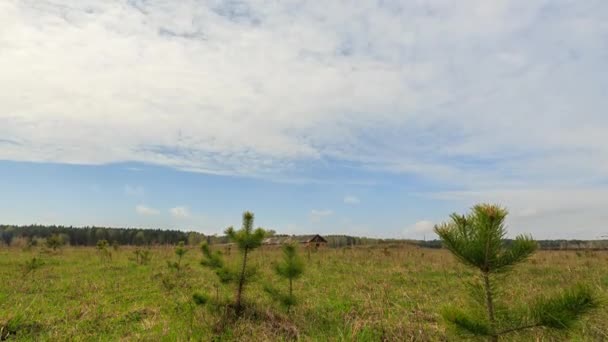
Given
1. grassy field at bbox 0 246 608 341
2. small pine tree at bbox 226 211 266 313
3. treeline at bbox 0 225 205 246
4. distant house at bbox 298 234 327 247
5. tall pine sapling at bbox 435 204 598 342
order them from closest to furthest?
tall pine sapling at bbox 435 204 598 342
grassy field at bbox 0 246 608 341
small pine tree at bbox 226 211 266 313
distant house at bbox 298 234 327 247
treeline at bbox 0 225 205 246

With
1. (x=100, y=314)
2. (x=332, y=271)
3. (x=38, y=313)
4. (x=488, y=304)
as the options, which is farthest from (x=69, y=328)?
(x=332, y=271)

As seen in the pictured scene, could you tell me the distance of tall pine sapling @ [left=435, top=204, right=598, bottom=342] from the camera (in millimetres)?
2145

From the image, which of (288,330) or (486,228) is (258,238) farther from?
(486,228)

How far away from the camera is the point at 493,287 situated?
7.89 ft

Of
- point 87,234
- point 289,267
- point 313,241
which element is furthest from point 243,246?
point 87,234

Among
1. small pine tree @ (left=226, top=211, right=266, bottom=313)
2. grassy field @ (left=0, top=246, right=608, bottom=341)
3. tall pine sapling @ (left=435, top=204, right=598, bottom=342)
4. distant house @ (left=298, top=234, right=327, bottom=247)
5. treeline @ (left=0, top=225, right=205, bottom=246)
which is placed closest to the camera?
tall pine sapling @ (left=435, top=204, right=598, bottom=342)

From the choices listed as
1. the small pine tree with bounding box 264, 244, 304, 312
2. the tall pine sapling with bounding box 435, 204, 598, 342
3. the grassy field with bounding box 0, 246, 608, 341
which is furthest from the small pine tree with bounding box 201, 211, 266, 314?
the tall pine sapling with bounding box 435, 204, 598, 342

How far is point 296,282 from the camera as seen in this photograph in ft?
35.5

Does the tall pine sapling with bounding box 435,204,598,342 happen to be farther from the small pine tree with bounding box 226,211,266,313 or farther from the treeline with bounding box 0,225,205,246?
the treeline with bounding box 0,225,205,246

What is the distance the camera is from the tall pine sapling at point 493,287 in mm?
2145

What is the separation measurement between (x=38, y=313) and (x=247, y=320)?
4.42 m

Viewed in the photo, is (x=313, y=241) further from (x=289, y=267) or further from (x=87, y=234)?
(x=87, y=234)

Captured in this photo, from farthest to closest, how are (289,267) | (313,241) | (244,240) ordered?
(313,241)
(289,267)
(244,240)

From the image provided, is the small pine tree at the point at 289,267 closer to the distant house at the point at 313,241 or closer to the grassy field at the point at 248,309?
the grassy field at the point at 248,309
